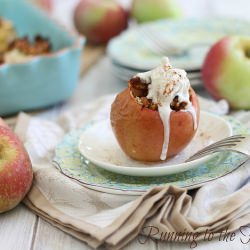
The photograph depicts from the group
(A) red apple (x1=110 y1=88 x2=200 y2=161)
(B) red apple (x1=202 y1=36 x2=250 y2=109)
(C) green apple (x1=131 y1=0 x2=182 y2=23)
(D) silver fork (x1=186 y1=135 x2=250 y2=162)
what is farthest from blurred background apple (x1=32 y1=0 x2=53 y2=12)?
(D) silver fork (x1=186 y1=135 x2=250 y2=162)

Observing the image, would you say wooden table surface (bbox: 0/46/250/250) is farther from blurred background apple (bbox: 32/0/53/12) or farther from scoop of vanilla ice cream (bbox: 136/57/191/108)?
blurred background apple (bbox: 32/0/53/12)

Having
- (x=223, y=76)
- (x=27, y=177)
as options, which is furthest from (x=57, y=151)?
(x=223, y=76)

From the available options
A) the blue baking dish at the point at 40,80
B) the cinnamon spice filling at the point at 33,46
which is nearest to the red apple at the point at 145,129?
the blue baking dish at the point at 40,80

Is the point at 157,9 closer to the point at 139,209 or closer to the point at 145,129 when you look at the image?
the point at 145,129

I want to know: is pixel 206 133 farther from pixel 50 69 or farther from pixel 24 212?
pixel 50 69

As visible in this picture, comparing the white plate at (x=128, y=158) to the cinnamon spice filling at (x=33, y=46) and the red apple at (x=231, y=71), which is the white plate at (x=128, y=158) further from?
the cinnamon spice filling at (x=33, y=46)
